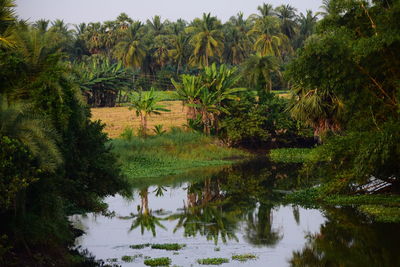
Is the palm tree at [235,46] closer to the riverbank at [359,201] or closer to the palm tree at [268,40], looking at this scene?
the palm tree at [268,40]

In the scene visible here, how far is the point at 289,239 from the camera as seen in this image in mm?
24625

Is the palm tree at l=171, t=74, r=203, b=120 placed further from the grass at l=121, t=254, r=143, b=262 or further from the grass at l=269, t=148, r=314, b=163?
the grass at l=121, t=254, r=143, b=262

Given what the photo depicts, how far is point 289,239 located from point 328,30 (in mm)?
9452

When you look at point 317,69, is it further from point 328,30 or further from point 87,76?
point 87,76

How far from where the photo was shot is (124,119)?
215 ft

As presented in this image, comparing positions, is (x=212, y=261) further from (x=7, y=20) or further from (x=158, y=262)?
(x=7, y=20)

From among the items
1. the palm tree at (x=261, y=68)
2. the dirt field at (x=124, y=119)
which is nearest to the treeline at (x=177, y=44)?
the dirt field at (x=124, y=119)

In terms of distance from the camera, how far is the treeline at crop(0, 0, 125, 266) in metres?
17.2

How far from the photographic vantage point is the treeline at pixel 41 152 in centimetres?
1717

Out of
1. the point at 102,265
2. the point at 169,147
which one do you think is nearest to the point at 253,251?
the point at 102,265

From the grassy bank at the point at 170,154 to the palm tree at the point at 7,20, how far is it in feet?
64.5

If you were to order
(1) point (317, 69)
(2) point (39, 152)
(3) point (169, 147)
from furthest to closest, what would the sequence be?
(3) point (169, 147) → (1) point (317, 69) → (2) point (39, 152)

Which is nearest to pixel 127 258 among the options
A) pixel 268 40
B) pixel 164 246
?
pixel 164 246

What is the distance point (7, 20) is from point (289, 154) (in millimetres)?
Result: 33855
